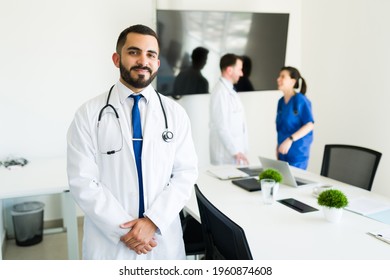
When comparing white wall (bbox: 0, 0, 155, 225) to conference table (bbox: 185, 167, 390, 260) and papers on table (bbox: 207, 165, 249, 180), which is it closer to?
papers on table (bbox: 207, 165, 249, 180)

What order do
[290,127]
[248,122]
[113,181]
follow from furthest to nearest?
1. [248,122]
2. [290,127]
3. [113,181]

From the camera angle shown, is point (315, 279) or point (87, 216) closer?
point (315, 279)

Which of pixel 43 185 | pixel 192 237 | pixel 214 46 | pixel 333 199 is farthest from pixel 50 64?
pixel 333 199

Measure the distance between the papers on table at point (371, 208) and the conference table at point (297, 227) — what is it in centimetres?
3

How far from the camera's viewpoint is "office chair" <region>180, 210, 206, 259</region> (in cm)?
229

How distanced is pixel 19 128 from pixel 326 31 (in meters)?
3.23

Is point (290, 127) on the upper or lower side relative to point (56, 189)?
upper

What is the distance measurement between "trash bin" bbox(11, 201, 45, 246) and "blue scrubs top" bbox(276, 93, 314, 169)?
2181 mm

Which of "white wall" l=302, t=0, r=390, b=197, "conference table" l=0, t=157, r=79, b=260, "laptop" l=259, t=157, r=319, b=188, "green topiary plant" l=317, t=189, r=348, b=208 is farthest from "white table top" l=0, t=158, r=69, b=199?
"white wall" l=302, t=0, r=390, b=197

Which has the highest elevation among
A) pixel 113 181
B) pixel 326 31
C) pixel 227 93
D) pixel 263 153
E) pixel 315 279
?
pixel 326 31

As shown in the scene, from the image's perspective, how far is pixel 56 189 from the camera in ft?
8.77

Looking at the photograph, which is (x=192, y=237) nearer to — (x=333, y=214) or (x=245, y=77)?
(x=333, y=214)

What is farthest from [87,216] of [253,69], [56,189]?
[253,69]

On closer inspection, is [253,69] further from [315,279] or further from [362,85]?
[315,279]
